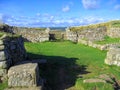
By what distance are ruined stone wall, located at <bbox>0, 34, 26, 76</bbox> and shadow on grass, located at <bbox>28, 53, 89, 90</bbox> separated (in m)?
1.54

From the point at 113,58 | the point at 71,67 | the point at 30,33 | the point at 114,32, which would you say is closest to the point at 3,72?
the point at 71,67

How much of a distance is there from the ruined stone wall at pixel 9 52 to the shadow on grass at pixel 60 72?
1536mm

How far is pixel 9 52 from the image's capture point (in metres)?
15.4

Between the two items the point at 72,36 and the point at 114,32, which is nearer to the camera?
the point at 72,36

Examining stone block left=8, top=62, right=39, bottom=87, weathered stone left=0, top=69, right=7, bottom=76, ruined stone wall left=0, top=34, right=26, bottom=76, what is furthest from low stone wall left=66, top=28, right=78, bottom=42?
stone block left=8, top=62, right=39, bottom=87

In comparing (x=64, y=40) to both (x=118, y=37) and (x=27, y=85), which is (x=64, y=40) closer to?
(x=118, y=37)

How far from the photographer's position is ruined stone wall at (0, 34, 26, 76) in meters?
13.9

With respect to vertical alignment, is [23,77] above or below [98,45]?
below

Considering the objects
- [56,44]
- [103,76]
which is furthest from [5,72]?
[56,44]

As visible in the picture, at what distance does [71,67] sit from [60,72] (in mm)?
1179

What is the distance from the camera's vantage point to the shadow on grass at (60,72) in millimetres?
14891

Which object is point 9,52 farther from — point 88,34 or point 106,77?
point 88,34

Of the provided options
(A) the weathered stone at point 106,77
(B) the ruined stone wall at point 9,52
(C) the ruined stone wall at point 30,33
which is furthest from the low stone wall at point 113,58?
(C) the ruined stone wall at point 30,33

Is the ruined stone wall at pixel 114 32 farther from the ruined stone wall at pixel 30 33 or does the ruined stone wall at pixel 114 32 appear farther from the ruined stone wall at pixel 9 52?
the ruined stone wall at pixel 9 52
